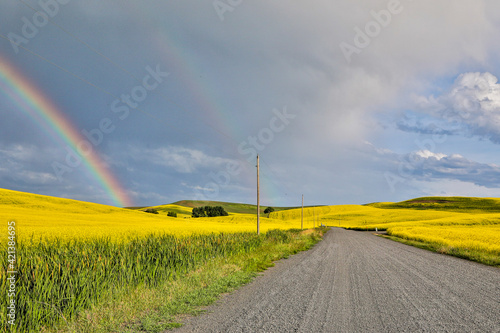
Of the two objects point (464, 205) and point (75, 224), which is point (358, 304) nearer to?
point (75, 224)

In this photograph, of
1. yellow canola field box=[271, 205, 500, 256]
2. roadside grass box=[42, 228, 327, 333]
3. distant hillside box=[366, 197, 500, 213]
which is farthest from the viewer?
distant hillside box=[366, 197, 500, 213]

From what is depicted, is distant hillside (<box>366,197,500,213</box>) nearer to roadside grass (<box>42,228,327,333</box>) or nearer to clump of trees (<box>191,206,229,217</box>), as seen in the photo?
clump of trees (<box>191,206,229,217</box>)

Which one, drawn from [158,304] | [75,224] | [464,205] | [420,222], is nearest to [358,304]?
[158,304]

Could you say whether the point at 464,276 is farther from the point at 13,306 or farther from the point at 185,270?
the point at 13,306

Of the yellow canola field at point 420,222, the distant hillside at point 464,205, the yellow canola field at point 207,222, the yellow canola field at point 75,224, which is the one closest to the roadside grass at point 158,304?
the yellow canola field at point 75,224

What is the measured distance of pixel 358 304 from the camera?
629 cm

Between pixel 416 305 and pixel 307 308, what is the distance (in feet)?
8.30

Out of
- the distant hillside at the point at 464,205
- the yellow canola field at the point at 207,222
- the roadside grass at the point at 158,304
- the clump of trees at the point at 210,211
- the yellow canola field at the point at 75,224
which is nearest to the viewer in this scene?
the roadside grass at the point at 158,304

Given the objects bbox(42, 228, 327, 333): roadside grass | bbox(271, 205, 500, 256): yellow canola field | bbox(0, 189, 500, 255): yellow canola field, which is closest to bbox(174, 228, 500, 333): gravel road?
bbox(42, 228, 327, 333): roadside grass

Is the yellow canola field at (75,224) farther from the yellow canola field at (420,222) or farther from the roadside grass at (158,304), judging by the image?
the yellow canola field at (420,222)

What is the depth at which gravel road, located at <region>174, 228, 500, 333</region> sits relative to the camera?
4.96 meters

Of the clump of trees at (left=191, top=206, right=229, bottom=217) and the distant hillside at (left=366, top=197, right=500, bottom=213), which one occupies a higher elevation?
the distant hillside at (left=366, top=197, right=500, bottom=213)

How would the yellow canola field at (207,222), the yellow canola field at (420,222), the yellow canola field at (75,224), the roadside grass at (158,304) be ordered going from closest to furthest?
1. the roadside grass at (158,304)
2. the yellow canola field at (75,224)
3. the yellow canola field at (207,222)
4. the yellow canola field at (420,222)

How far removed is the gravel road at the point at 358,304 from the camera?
4961 mm
